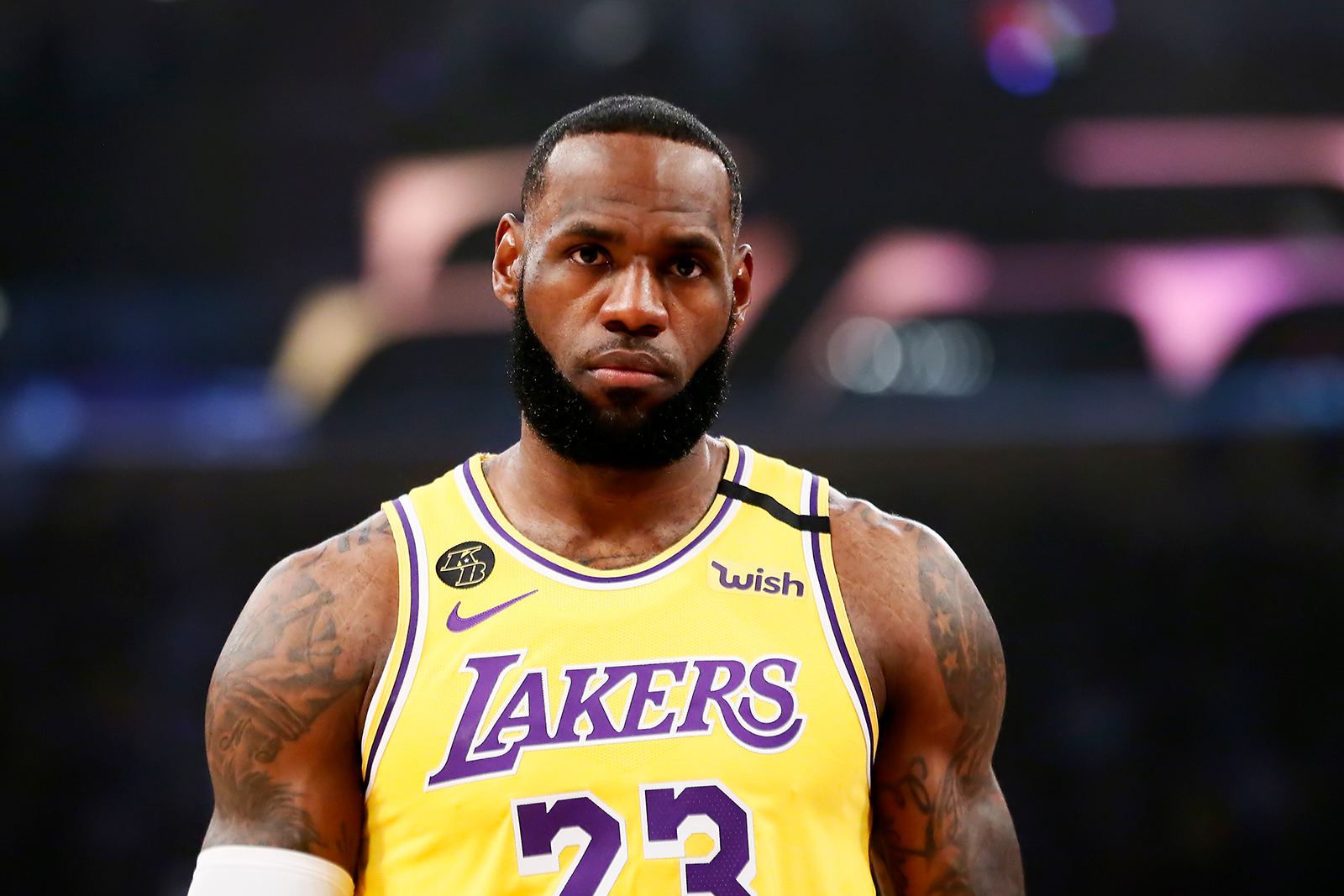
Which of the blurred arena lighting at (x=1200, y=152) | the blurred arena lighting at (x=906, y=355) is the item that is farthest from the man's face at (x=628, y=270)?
the blurred arena lighting at (x=1200, y=152)

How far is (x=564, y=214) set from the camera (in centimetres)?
214

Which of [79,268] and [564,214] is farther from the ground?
[79,268]

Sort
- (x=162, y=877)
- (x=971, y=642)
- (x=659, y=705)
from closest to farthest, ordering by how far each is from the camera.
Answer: (x=659, y=705) < (x=971, y=642) < (x=162, y=877)

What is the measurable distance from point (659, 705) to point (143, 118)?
7758mm

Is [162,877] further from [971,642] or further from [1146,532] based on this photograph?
[971,642]

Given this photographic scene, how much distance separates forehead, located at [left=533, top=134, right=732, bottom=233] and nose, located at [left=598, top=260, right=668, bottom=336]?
9 centimetres

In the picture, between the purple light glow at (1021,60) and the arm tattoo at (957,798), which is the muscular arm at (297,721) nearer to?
the arm tattoo at (957,798)

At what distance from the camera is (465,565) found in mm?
2113

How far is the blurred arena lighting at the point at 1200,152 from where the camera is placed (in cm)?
841

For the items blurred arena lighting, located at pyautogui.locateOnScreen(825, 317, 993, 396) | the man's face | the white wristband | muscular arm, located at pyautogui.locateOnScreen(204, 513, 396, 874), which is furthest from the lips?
blurred arena lighting, located at pyautogui.locateOnScreen(825, 317, 993, 396)

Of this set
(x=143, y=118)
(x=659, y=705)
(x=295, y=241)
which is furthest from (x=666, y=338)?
(x=143, y=118)

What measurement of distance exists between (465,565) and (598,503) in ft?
0.79

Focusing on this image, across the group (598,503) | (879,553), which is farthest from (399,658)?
(879,553)

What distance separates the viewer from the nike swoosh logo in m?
2.04
